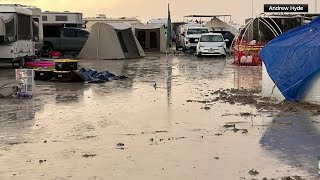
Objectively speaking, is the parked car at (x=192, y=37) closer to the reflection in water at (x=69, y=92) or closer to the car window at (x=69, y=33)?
Answer: the car window at (x=69, y=33)

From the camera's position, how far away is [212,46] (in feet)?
118

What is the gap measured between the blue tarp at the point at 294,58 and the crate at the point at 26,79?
610 centimetres

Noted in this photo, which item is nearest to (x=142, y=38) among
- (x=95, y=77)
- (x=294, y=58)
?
(x=95, y=77)

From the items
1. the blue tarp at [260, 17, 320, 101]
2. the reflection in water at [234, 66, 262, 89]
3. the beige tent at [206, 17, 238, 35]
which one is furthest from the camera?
the beige tent at [206, 17, 238, 35]

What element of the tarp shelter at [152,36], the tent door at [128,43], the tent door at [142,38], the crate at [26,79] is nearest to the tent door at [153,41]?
the tarp shelter at [152,36]

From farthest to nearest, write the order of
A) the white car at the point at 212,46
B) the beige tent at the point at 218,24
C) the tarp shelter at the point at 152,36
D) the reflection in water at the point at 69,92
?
the beige tent at the point at 218,24
the tarp shelter at the point at 152,36
the white car at the point at 212,46
the reflection in water at the point at 69,92

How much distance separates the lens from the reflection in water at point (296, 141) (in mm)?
7781

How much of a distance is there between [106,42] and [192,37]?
32.2ft

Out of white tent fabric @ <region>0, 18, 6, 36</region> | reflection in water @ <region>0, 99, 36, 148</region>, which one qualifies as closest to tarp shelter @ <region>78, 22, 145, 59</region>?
white tent fabric @ <region>0, 18, 6, 36</region>

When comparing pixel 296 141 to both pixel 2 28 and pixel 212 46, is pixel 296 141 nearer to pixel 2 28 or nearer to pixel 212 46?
pixel 2 28

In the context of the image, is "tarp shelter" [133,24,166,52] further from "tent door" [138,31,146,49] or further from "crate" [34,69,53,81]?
"crate" [34,69,53,81]

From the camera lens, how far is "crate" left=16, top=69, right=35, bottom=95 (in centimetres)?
1521

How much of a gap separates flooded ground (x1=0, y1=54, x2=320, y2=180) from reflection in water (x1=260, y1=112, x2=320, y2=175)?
0.01m

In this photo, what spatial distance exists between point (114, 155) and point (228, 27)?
182 feet
